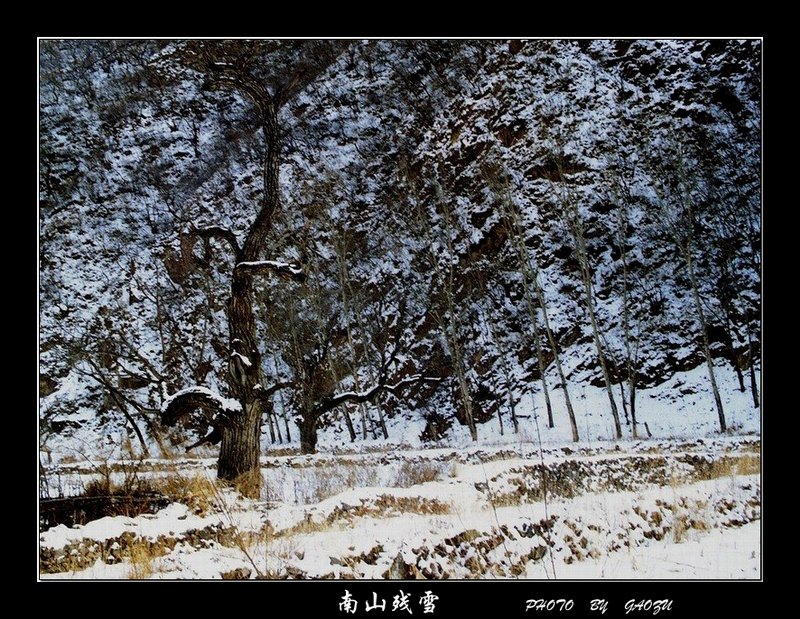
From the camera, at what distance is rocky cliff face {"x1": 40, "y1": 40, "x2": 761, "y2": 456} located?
8555 millimetres

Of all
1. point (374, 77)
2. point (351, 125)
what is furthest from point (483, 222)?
point (374, 77)

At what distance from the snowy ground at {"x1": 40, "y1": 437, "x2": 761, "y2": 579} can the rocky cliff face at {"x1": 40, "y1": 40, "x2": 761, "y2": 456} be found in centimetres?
265

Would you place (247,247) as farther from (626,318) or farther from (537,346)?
(626,318)

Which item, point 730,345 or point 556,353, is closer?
point 730,345

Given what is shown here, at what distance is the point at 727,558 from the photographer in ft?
18.6

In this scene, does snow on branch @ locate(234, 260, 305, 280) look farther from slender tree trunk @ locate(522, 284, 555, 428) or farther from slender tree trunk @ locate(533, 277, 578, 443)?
slender tree trunk @ locate(533, 277, 578, 443)

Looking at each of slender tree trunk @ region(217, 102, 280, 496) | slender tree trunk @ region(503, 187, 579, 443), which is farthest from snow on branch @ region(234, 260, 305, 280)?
slender tree trunk @ region(503, 187, 579, 443)

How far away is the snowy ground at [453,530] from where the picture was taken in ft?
17.9

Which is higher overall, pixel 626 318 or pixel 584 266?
pixel 584 266

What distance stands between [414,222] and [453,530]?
7.24 m

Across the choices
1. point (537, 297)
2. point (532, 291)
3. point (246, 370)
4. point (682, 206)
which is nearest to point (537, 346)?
point (537, 297)

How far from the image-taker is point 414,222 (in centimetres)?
1198

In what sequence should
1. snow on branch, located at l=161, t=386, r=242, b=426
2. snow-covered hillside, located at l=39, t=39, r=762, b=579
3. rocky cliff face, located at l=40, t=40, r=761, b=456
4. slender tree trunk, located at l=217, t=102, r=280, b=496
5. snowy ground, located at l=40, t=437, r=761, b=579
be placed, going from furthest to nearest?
rocky cliff face, located at l=40, t=40, r=761, b=456 → slender tree trunk, located at l=217, t=102, r=280, b=496 → snow on branch, located at l=161, t=386, r=242, b=426 → snow-covered hillside, located at l=39, t=39, r=762, b=579 → snowy ground, located at l=40, t=437, r=761, b=579

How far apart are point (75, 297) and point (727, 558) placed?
8861 millimetres
